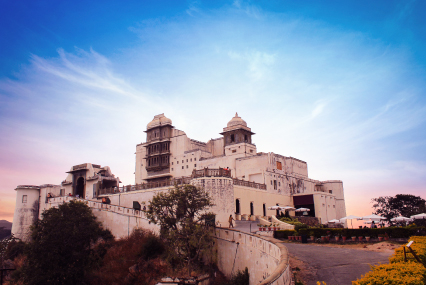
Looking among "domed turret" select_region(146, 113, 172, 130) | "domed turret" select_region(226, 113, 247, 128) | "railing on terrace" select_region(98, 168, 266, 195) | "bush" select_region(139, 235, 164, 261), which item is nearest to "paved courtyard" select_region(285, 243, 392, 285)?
"bush" select_region(139, 235, 164, 261)

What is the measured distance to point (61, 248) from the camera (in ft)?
101

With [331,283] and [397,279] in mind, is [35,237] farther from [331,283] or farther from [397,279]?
[397,279]

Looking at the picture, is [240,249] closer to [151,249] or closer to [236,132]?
A: [151,249]

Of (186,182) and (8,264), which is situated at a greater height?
(186,182)

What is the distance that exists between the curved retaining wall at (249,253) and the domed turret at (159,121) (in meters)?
32.9

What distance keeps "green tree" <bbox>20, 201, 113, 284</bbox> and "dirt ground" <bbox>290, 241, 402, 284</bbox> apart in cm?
2009

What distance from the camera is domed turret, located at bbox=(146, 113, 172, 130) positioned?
57406 mm

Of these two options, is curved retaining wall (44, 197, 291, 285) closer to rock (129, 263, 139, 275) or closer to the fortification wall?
the fortification wall

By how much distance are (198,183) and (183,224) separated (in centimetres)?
837

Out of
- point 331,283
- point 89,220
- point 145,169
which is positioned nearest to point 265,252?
point 331,283

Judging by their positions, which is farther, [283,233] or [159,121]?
[159,121]

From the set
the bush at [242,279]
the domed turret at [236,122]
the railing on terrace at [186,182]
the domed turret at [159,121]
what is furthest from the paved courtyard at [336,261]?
the domed turret at [159,121]

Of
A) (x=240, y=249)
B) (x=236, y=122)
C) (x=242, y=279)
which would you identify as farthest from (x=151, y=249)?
(x=236, y=122)

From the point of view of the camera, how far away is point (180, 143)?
5491 centimetres
